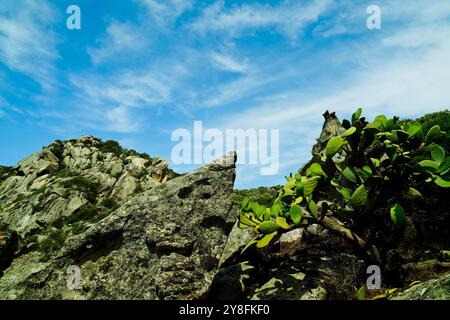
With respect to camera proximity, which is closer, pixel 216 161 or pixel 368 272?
pixel 368 272

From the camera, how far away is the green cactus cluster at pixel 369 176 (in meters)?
6.29

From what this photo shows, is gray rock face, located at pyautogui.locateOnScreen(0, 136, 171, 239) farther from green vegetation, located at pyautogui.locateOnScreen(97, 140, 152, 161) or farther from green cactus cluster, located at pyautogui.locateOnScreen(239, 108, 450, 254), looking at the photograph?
green cactus cluster, located at pyautogui.locateOnScreen(239, 108, 450, 254)

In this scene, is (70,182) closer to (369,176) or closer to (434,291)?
(369,176)

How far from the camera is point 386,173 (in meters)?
6.66

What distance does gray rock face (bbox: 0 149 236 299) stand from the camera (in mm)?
7309

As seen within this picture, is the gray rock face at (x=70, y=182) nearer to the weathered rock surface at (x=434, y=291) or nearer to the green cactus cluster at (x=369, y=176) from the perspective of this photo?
the green cactus cluster at (x=369, y=176)

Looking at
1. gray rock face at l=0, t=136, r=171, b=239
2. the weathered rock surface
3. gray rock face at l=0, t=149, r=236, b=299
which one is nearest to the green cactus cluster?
the weathered rock surface

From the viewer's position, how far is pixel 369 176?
6555 millimetres

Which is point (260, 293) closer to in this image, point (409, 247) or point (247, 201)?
point (247, 201)

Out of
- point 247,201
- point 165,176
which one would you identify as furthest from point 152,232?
point 165,176

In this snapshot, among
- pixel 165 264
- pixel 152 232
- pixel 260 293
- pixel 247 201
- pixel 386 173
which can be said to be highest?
pixel 386 173
